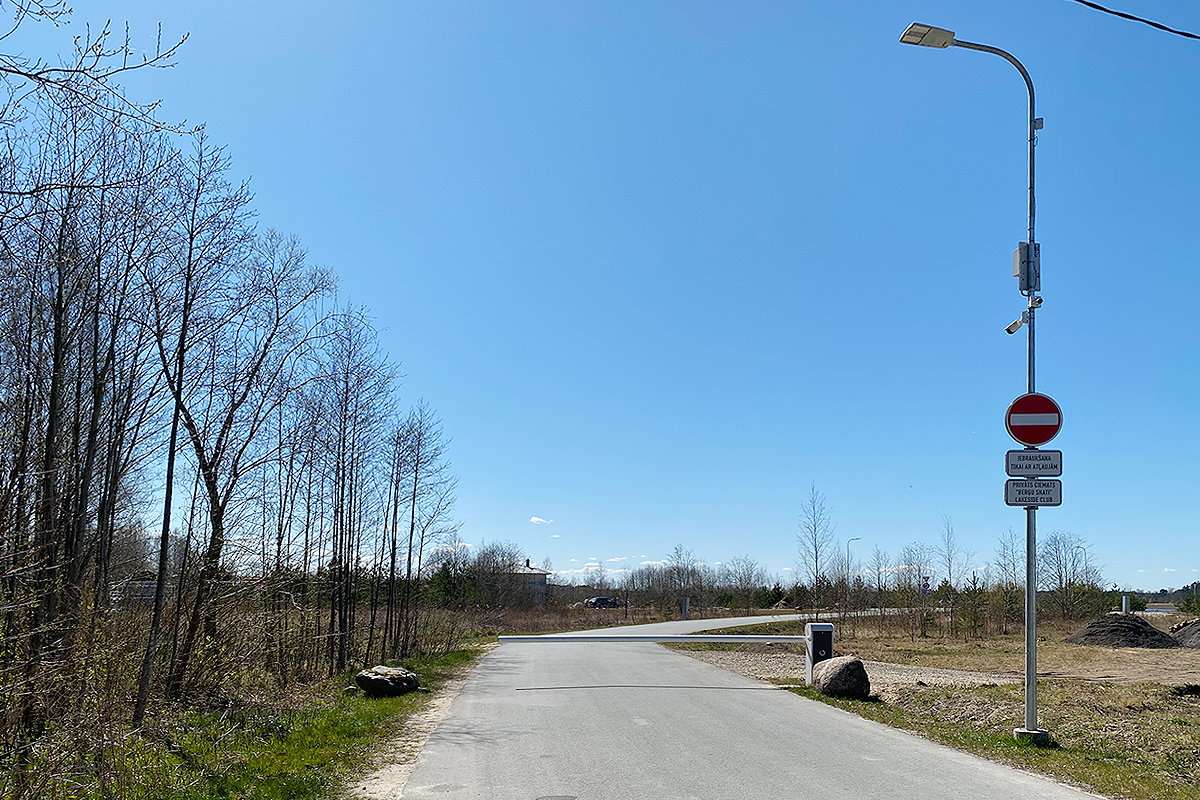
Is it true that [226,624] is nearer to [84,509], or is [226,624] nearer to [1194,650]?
[84,509]

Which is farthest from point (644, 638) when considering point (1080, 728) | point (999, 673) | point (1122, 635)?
point (1080, 728)

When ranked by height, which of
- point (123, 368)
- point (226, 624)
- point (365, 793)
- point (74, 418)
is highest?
point (123, 368)

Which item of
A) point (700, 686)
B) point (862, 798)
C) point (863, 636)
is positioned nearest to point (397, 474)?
point (700, 686)

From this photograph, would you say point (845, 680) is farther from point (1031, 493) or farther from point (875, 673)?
point (875, 673)

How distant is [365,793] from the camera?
28.7ft

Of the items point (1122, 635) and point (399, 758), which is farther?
point (1122, 635)

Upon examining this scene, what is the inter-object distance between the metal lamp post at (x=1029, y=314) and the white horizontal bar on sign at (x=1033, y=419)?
35cm

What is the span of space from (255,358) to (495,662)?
15389 mm

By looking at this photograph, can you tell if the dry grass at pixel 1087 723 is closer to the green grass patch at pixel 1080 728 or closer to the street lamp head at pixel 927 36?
the green grass patch at pixel 1080 728

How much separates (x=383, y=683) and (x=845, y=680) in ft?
28.7

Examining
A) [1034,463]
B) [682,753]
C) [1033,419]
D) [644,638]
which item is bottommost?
[644,638]

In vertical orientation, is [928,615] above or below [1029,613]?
below

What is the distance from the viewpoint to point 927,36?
417 inches

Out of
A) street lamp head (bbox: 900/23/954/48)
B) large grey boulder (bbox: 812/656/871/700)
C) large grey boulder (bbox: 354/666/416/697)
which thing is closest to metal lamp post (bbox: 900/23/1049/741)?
street lamp head (bbox: 900/23/954/48)
